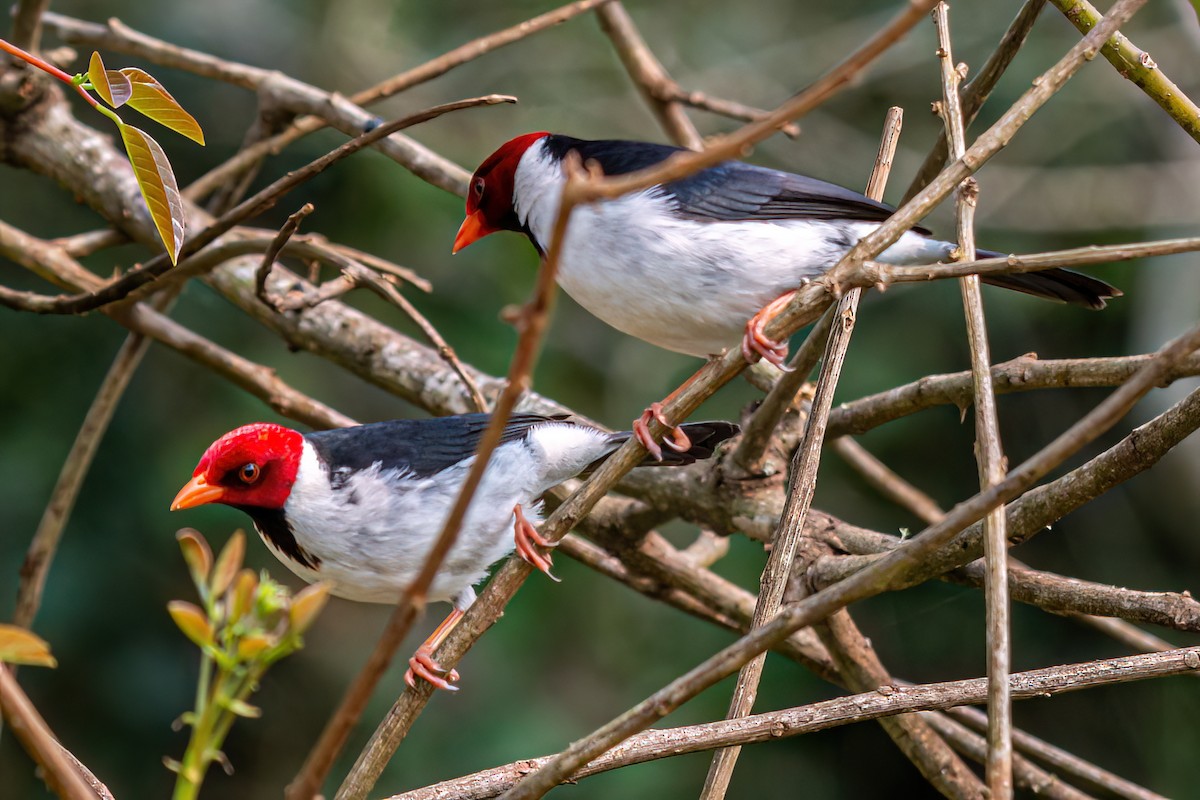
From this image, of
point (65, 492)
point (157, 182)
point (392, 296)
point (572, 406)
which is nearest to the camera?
point (157, 182)

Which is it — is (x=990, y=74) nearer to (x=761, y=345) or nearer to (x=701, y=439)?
(x=761, y=345)

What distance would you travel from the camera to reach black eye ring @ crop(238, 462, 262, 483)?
2783 millimetres

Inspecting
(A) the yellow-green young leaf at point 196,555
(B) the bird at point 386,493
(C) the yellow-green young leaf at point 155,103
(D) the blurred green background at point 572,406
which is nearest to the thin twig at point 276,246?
(B) the bird at point 386,493

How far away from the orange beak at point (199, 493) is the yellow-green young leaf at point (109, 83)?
1271mm

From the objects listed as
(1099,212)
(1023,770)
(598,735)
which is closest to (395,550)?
(598,735)

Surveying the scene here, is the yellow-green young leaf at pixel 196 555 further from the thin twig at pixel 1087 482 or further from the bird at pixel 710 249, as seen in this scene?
the bird at pixel 710 249

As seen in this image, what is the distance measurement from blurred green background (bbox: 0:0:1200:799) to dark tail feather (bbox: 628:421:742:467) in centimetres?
198

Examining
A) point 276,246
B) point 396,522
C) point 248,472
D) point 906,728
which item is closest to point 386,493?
point 396,522

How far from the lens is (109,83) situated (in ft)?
5.17

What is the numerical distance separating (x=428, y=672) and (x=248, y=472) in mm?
707

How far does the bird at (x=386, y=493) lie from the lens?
2.78 m

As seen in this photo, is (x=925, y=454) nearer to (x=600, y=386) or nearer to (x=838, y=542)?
(x=600, y=386)

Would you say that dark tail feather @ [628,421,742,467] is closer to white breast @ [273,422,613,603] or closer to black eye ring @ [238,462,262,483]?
white breast @ [273,422,613,603]

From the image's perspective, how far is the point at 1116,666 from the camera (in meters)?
1.83
